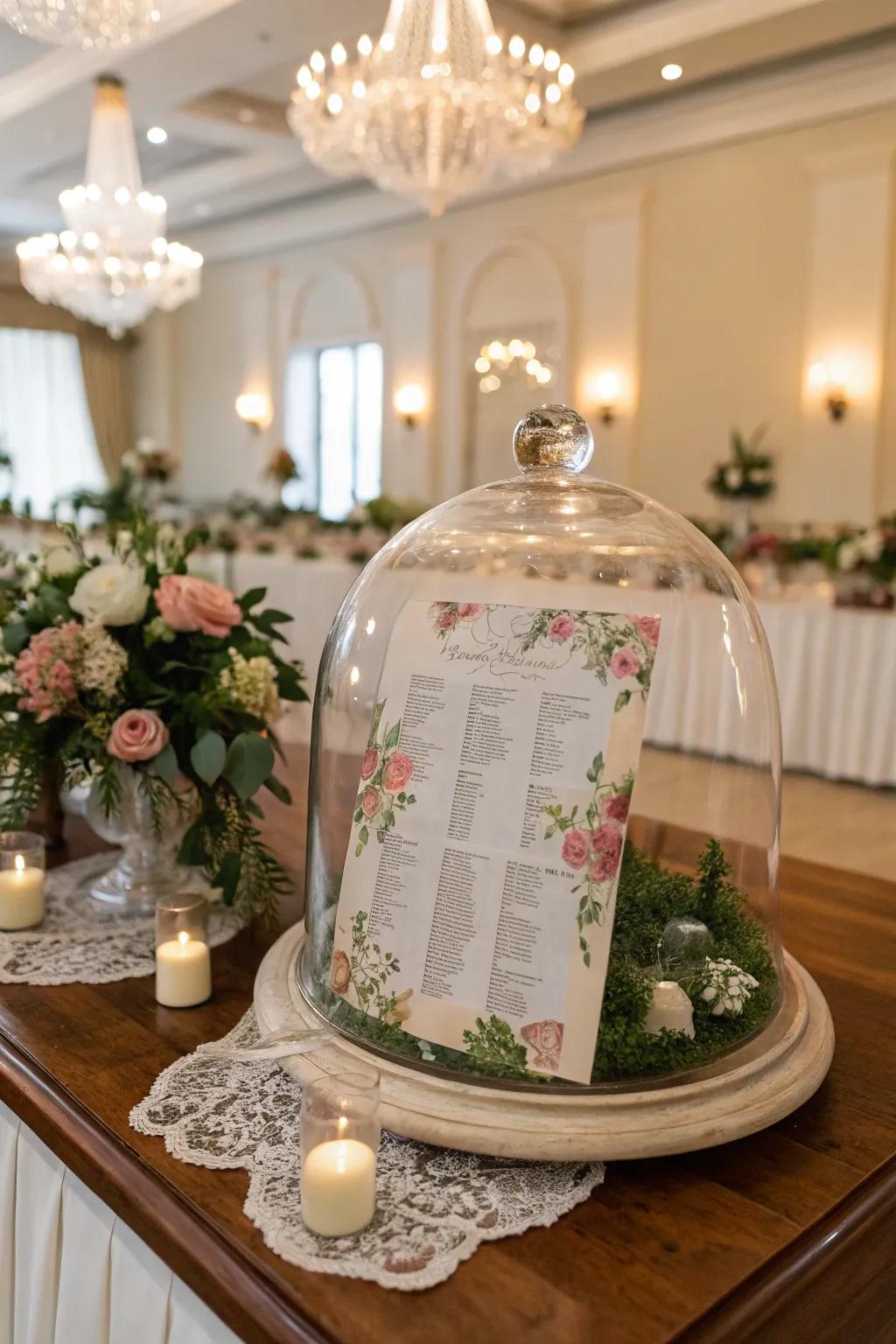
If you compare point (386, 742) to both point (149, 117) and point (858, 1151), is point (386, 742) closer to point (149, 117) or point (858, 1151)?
point (858, 1151)

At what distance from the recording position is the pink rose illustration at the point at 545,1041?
3.46 feet

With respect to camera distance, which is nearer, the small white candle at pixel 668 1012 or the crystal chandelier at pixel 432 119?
A: the small white candle at pixel 668 1012

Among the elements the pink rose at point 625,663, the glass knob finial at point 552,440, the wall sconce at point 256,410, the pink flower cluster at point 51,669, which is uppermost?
the wall sconce at point 256,410

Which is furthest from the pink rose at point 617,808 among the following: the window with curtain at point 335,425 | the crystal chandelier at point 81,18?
the window with curtain at point 335,425

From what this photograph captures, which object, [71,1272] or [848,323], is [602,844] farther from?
[848,323]

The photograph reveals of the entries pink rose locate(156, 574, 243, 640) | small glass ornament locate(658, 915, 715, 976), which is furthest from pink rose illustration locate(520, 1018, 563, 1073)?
pink rose locate(156, 574, 243, 640)

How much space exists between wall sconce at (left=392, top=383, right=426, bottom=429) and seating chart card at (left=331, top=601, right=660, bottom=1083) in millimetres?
10614

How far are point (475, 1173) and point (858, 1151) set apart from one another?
38 cm

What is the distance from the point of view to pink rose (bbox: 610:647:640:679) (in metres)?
1.10

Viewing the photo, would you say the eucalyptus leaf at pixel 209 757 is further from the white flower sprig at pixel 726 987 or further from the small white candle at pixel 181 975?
the white flower sprig at pixel 726 987

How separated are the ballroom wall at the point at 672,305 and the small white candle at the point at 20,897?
25.2ft

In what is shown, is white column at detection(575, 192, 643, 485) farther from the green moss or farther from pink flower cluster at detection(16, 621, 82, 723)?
the green moss

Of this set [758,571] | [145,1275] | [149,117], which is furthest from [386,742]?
[149,117]

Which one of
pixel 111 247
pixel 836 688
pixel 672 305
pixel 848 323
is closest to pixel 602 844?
pixel 836 688
